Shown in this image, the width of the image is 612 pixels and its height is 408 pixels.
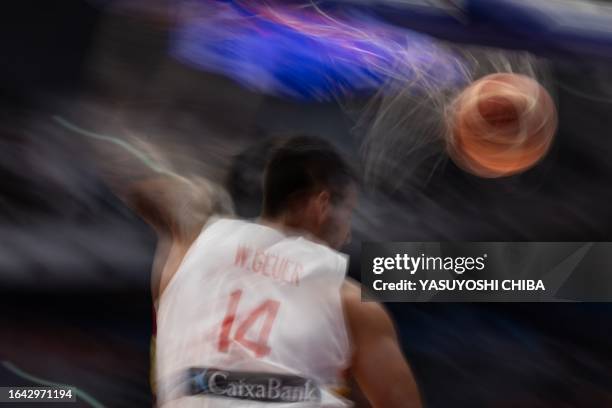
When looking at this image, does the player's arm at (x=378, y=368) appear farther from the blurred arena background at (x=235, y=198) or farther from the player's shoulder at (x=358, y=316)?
the blurred arena background at (x=235, y=198)

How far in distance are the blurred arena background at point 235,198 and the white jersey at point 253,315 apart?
795 mm

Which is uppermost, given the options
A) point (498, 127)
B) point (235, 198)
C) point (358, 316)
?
point (498, 127)

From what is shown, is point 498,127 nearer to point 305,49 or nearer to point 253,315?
point 305,49

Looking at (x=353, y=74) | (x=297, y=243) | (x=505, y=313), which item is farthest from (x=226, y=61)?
(x=505, y=313)

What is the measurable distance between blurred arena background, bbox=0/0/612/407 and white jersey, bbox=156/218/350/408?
31.3 inches

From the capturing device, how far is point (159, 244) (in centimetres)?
293

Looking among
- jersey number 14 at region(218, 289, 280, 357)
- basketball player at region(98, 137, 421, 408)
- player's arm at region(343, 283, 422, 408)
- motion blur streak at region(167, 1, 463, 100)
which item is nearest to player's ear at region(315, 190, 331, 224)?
basketball player at region(98, 137, 421, 408)

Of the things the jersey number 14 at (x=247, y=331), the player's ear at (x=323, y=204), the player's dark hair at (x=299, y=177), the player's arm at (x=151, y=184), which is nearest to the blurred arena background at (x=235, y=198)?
the player's arm at (x=151, y=184)

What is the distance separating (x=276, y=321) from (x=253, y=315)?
0.18 ft

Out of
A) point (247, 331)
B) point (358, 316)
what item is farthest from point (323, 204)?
point (247, 331)

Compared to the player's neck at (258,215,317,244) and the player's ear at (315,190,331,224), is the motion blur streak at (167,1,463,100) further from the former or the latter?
the player's neck at (258,215,317,244)

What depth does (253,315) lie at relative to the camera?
200cm

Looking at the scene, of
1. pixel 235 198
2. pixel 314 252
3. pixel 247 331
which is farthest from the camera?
pixel 235 198

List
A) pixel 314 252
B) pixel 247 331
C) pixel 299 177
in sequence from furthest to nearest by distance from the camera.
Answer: pixel 299 177
pixel 314 252
pixel 247 331
